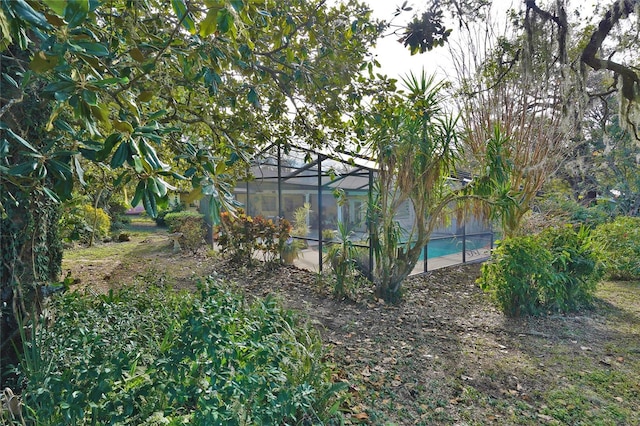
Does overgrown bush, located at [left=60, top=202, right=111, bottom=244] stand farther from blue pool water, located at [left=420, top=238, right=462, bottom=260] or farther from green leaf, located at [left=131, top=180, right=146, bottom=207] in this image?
blue pool water, located at [left=420, top=238, right=462, bottom=260]

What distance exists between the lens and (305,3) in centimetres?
241

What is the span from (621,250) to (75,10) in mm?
7782

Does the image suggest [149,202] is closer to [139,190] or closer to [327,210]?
[139,190]

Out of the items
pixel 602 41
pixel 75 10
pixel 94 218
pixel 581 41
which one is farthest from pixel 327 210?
pixel 75 10

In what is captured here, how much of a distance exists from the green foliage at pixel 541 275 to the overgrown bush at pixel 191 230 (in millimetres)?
6579

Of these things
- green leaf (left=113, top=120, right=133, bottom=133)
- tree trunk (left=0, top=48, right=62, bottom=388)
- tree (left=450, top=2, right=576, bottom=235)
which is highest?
tree (left=450, top=2, right=576, bottom=235)

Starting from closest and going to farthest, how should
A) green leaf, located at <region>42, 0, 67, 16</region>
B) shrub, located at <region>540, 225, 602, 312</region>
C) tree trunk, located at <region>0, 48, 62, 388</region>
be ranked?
green leaf, located at <region>42, 0, 67, 16</region> → tree trunk, located at <region>0, 48, 62, 388</region> → shrub, located at <region>540, 225, 602, 312</region>

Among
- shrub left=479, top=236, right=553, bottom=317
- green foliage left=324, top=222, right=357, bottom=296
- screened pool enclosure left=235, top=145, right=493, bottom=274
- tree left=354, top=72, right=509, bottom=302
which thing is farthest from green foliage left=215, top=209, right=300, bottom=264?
shrub left=479, top=236, right=553, bottom=317

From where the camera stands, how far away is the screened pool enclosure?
5.43m

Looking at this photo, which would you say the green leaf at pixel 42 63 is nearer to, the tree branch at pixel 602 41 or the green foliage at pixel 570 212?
the tree branch at pixel 602 41

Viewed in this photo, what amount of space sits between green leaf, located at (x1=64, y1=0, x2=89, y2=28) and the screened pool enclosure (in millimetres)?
4391

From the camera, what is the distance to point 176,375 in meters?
1.51

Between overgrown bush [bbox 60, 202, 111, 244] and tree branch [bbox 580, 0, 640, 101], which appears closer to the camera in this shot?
overgrown bush [bbox 60, 202, 111, 244]

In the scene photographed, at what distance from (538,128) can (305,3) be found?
5.86 m
